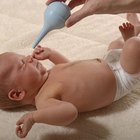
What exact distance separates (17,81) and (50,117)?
0.65ft

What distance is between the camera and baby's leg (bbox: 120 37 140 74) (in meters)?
1.11

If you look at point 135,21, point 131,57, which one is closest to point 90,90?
point 131,57

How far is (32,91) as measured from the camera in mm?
1169

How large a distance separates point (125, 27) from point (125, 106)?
0.98 ft

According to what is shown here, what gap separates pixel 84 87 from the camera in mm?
1117

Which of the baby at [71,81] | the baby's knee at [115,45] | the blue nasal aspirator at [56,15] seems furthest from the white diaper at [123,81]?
the blue nasal aspirator at [56,15]

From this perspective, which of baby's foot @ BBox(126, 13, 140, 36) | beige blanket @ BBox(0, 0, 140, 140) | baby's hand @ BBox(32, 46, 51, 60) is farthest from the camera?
baby's foot @ BBox(126, 13, 140, 36)

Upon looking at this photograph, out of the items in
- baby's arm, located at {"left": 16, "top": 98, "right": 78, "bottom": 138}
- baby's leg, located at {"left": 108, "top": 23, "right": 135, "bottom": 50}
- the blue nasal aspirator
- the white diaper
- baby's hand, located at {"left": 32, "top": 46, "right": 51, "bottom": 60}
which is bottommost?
the white diaper

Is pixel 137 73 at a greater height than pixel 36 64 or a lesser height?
lesser

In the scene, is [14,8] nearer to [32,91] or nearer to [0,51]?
[0,51]

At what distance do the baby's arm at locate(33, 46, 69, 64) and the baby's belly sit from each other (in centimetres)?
15

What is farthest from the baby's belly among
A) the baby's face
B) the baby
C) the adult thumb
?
the adult thumb

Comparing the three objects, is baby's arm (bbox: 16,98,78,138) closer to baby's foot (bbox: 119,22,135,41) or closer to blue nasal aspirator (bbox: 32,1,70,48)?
blue nasal aspirator (bbox: 32,1,70,48)

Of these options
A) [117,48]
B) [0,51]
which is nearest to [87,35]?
[117,48]
